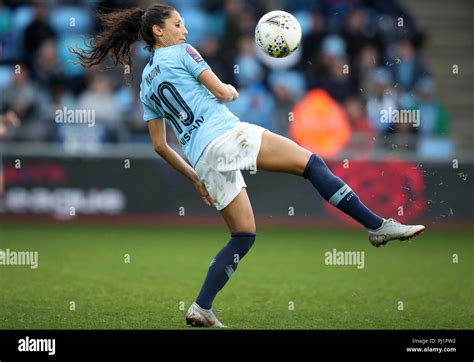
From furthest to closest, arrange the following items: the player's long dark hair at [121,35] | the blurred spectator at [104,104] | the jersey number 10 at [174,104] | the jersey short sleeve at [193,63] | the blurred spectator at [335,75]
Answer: the blurred spectator at [335,75]
the blurred spectator at [104,104]
the player's long dark hair at [121,35]
the jersey number 10 at [174,104]
the jersey short sleeve at [193,63]

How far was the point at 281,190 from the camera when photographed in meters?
13.5

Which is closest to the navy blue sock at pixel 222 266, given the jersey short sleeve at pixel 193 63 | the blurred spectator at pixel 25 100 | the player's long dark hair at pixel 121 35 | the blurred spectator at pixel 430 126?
the jersey short sleeve at pixel 193 63

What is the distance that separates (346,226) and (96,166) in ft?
12.0

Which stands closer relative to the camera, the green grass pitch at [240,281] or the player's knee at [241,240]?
the player's knee at [241,240]

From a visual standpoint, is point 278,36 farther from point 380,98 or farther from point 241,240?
point 380,98

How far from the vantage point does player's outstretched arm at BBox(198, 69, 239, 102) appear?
19.9ft

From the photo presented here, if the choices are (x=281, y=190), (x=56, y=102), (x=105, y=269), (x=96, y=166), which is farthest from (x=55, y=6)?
(x=105, y=269)

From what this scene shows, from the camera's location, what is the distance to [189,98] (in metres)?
6.25

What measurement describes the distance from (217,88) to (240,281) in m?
3.14

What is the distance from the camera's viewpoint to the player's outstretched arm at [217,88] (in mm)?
6055

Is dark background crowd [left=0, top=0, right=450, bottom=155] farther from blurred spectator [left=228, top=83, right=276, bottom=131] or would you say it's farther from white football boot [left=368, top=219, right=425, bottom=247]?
white football boot [left=368, top=219, right=425, bottom=247]

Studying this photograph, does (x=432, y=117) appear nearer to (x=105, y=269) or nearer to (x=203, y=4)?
(x=203, y=4)

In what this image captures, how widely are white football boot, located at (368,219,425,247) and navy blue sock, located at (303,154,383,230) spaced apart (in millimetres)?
41

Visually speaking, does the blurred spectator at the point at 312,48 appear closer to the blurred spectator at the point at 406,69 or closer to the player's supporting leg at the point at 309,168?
the blurred spectator at the point at 406,69
